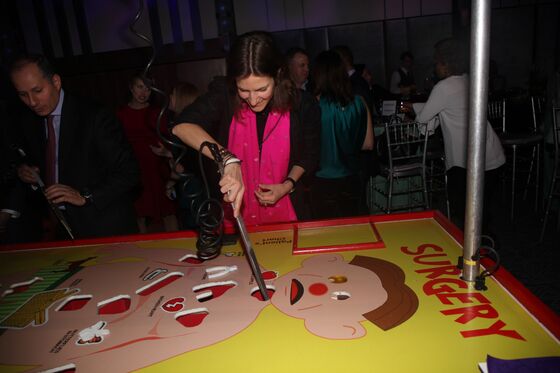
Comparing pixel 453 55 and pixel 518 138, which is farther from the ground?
pixel 453 55

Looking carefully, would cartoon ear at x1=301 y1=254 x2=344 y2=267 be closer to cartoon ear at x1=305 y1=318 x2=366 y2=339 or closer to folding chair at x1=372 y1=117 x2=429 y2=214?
cartoon ear at x1=305 y1=318 x2=366 y2=339

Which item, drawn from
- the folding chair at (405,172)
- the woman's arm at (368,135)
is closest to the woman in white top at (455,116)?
the woman's arm at (368,135)

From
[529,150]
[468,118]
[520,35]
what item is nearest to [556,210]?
[529,150]

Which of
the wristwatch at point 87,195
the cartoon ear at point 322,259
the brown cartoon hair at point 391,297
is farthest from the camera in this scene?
the wristwatch at point 87,195

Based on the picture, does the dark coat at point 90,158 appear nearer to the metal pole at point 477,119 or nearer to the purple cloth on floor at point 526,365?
the metal pole at point 477,119

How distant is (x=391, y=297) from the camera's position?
96 cm

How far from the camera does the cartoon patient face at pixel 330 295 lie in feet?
2.86

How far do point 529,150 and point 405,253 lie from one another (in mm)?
4218

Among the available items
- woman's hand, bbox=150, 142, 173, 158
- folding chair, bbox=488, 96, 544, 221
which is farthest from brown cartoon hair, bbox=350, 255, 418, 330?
folding chair, bbox=488, 96, 544, 221

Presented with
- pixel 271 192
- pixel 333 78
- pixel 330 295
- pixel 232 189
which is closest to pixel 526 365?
pixel 330 295

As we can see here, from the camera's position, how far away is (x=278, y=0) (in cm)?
704

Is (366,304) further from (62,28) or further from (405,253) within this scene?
(62,28)

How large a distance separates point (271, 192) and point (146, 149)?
2031mm

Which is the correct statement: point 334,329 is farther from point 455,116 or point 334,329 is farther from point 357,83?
point 357,83
